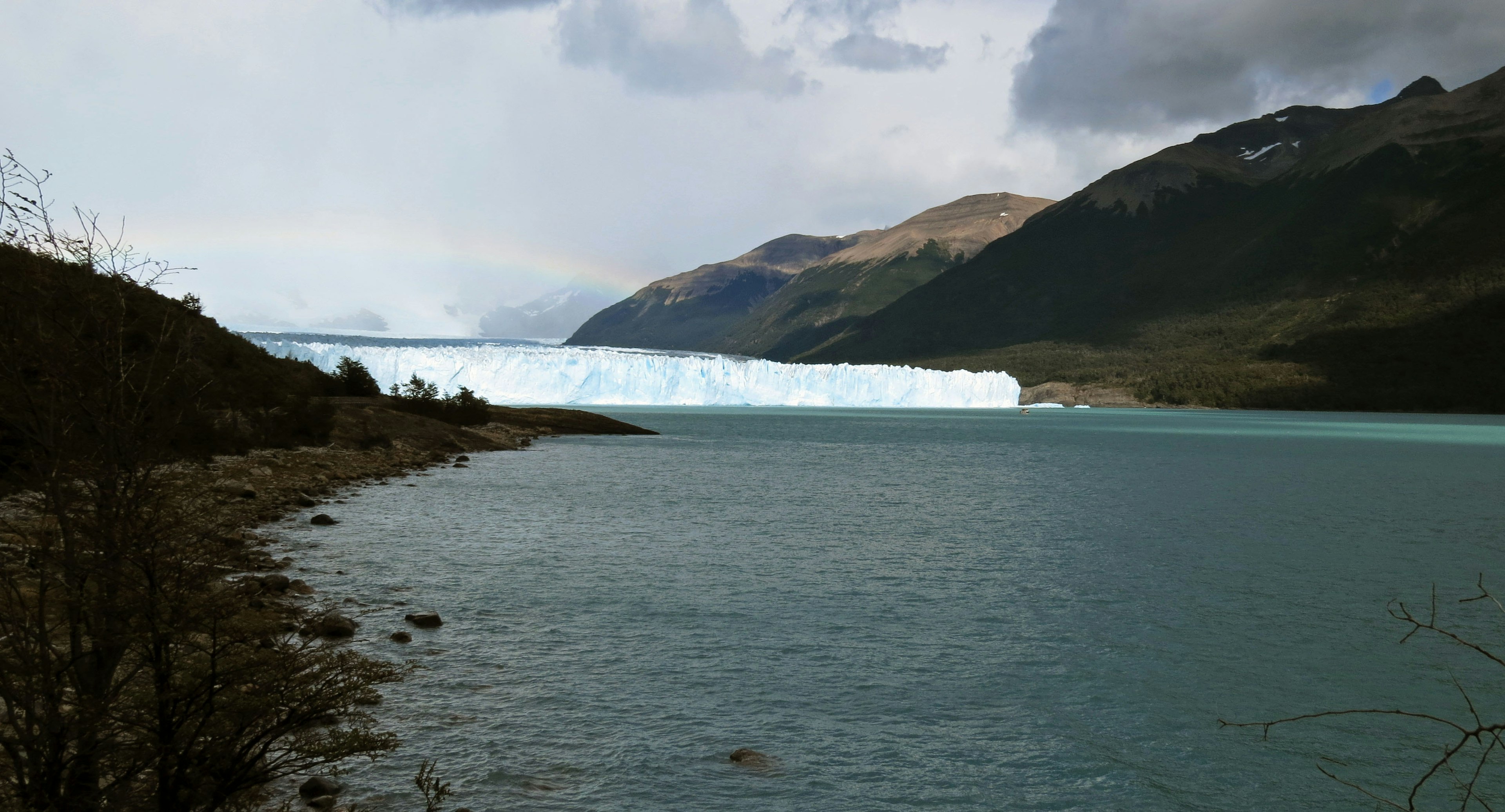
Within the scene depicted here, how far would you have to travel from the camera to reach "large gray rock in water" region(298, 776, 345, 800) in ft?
19.9

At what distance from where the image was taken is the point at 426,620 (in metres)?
10.3

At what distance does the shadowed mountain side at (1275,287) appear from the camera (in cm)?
10412

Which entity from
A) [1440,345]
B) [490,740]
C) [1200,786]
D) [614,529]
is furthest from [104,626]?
[1440,345]

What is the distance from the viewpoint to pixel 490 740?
7.12m

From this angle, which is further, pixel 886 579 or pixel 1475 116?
pixel 1475 116

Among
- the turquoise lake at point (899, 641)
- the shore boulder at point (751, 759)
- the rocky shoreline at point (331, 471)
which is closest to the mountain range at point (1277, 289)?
the turquoise lake at point (899, 641)

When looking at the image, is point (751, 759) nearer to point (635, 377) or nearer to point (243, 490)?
point (243, 490)

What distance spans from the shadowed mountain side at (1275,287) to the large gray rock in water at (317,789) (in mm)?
113722

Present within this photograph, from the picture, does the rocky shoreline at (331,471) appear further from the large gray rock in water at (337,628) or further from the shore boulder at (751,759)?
the shore boulder at (751,759)

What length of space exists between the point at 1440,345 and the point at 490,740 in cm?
11911

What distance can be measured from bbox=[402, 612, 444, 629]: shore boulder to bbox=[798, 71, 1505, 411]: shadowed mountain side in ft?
363

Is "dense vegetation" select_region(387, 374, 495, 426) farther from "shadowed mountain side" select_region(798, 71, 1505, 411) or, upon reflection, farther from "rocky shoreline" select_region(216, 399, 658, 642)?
"shadowed mountain side" select_region(798, 71, 1505, 411)

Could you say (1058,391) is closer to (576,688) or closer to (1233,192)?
(1233,192)

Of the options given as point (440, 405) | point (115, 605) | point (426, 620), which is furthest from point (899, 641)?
point (440, 405)
